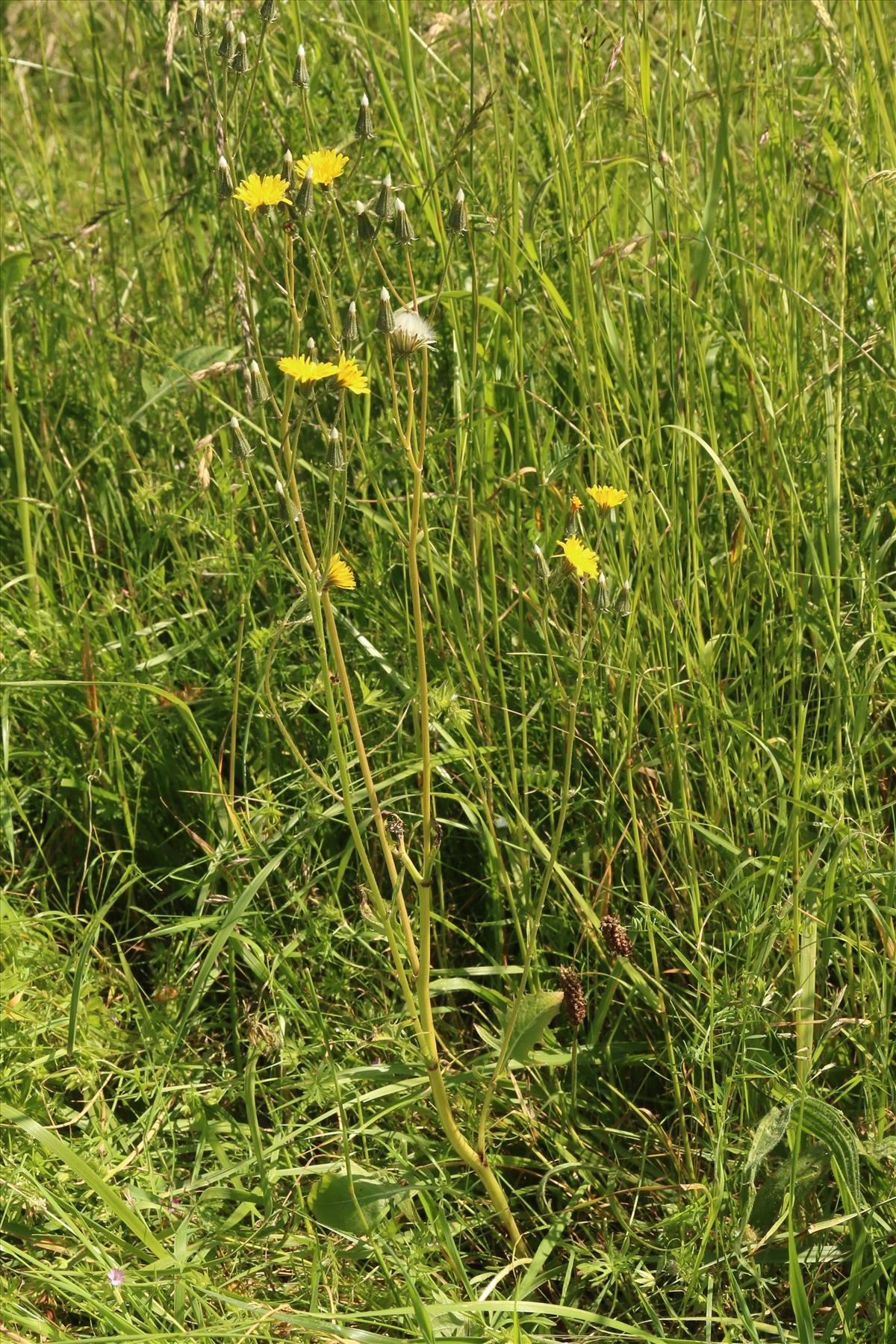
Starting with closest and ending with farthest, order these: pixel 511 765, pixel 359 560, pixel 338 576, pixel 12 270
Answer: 1. pixel 338 576
2. pixel 511 765
3. pixel 359 560
4. pixel 12 270

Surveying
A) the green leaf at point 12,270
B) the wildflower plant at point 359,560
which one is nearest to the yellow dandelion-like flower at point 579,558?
the wildflower plant at point 359,560

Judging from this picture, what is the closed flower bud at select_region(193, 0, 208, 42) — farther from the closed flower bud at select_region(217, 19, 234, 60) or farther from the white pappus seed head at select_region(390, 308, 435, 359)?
the white pappus seed head at select_region(390, 308, 435, 359)

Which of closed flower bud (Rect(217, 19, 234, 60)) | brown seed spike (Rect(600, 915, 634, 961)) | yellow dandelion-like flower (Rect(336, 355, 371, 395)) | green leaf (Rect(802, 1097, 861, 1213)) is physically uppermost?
closed flower bud (Rect(217, 19, 234, 60))

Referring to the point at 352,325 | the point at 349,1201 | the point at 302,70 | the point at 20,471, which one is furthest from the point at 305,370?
the point at 20,471

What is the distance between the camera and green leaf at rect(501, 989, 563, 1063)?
4.43 ft

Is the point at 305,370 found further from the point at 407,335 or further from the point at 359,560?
the point at 359,560

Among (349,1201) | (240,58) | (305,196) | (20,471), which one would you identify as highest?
(240,58)

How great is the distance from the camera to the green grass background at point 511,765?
1360 millimetres

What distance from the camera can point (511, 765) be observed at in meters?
1.52

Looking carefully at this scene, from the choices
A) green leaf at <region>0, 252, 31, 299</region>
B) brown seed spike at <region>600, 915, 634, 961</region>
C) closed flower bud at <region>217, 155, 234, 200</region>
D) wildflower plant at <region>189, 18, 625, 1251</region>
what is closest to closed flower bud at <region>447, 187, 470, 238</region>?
wildflower plant at <region>189, 18, 625, 1251</region>

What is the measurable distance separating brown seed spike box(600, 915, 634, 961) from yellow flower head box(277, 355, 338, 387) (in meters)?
0.70

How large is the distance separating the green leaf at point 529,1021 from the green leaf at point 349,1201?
19 cm

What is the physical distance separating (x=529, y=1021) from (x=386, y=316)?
0.77m

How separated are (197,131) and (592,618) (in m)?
1.35
